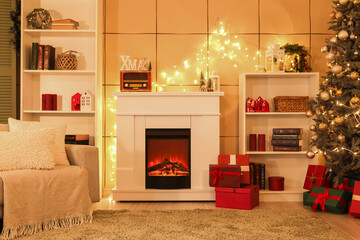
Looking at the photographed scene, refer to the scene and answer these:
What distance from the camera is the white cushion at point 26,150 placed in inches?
116

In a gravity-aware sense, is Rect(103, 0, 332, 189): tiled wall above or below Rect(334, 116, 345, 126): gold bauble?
above

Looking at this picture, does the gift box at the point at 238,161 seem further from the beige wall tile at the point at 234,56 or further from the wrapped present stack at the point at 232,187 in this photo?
the beige wall tile at the point at 234,56

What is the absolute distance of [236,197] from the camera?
376 centimetres

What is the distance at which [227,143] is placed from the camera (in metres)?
4.61

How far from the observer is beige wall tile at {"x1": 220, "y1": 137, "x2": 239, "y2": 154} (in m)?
4.60

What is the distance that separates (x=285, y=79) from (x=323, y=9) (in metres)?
0.96

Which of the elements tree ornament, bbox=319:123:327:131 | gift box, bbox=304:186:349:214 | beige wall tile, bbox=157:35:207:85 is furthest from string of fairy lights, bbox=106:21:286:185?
gift box, bbox=304:186:349:214

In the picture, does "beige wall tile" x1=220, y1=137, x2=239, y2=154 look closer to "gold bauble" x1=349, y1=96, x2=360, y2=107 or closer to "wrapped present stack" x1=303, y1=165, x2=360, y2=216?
"wrapped present stack" x1=303, y1=165, x2=360, y2=216

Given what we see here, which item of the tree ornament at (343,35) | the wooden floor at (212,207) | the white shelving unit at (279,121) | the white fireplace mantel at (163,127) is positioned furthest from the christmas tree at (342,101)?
the white fireplace mantel at (163,127)

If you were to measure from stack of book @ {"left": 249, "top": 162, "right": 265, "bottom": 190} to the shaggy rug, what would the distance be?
0.71 metres

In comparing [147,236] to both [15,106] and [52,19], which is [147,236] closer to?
A: [15,106]

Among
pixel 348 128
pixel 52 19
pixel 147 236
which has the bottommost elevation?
pixel 147 236

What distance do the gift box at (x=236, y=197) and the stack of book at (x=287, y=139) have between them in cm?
71

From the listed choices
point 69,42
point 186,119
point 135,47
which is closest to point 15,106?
point 69,42
